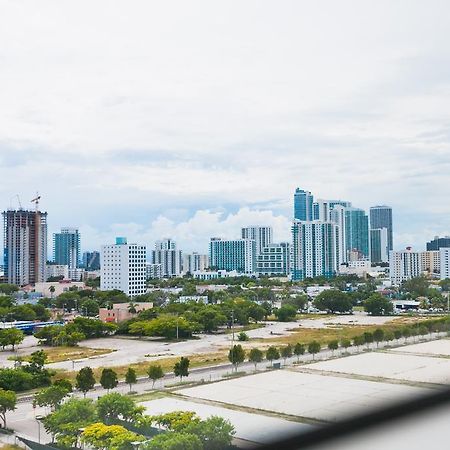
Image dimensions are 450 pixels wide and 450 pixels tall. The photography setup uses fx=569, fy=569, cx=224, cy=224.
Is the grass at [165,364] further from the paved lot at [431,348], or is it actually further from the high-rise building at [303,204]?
the high-rise building at [303,204]

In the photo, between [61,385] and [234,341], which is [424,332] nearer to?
[61,385]

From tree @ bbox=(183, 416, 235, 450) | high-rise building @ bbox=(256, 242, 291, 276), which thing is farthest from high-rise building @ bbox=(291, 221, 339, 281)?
tree @ bbox=(183, 416, 235, 450)

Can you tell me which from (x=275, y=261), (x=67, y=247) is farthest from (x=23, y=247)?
(x=275, y=261)

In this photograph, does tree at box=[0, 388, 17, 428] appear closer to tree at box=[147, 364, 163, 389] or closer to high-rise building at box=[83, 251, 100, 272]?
tree at box=[147, 364, 163, 389]

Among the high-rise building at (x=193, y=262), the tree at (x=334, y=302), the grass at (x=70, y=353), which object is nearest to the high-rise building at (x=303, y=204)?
the high-rise building at (x=193, y=262)

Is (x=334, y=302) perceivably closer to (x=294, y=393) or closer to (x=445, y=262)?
(x=445, y=262)
